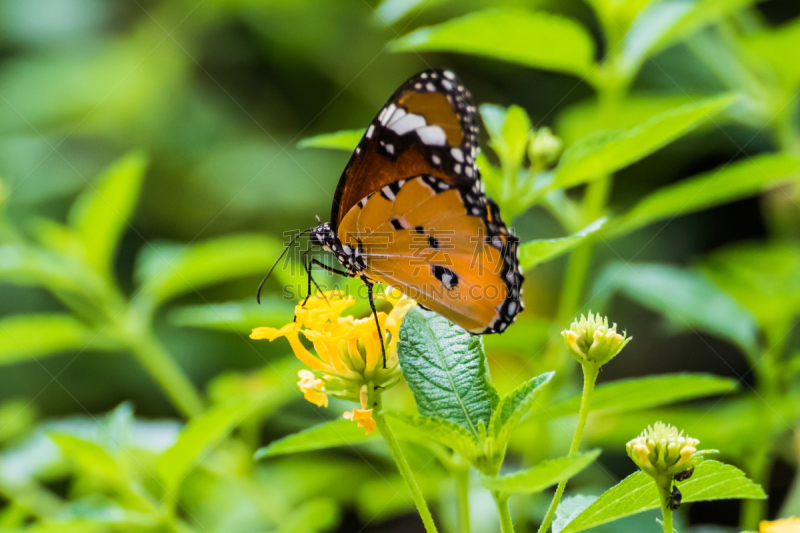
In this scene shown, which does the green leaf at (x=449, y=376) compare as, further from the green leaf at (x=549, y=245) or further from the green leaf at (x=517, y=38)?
the green leaf at (x=517, y=38)

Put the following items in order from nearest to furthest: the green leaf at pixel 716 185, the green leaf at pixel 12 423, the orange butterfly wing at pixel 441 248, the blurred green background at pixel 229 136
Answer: the orange butterfly wing at pixel 441 248, the green leaf at pixel 716 185, the green leaf at pixel 12 423, the blurred green background at pixel 229 136

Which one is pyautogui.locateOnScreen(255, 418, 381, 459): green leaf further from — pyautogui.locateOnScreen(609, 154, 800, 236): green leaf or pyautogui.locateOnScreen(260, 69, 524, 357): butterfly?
pyautogui.locateOnScreen(609, 154, 800, 236): green leaf

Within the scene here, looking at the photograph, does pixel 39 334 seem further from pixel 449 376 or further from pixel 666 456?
pixel 666 456

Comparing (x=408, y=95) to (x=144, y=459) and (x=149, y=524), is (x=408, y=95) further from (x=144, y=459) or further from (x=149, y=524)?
(x=144, y=459)

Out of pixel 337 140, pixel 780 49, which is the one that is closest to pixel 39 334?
pixel 337 140

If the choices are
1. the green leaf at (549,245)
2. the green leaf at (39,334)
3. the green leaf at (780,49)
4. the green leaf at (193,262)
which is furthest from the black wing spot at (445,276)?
the green leaf at (780,49)

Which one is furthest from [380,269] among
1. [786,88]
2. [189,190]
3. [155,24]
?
[155,24]

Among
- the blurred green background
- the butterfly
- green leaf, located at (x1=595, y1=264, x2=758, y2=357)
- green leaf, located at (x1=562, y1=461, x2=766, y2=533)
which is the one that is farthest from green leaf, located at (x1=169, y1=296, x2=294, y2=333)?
the blurred green background

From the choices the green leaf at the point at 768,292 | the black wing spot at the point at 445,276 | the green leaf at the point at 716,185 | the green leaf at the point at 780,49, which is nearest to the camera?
the black wing spot at the point at 445,276

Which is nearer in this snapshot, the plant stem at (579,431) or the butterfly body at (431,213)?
the plant stem at (579,431)
